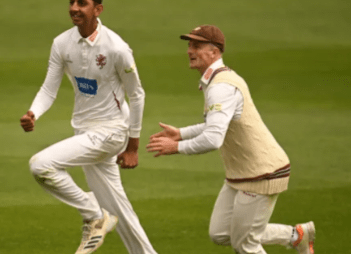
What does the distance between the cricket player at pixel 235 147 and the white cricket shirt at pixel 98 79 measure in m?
0.71

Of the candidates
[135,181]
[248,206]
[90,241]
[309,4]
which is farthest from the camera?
[309,4]

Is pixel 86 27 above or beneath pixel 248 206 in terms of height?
above

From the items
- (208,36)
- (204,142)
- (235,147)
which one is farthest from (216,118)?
(208,36)

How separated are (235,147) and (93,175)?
145 centimetres

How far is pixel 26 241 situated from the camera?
9.17 m

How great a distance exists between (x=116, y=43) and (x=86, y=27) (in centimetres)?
27

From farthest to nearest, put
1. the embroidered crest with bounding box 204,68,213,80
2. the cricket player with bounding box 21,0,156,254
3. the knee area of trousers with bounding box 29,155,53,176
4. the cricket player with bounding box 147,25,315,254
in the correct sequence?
the cricket player with bounding box 21,0,156,254 → the knee area of trousers with bounding box 29,155,53,176 → the embroidered crest with bounding box 204,68,213,80 → the cricket player with bounding box 147,25,315,254

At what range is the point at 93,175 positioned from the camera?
319 inches

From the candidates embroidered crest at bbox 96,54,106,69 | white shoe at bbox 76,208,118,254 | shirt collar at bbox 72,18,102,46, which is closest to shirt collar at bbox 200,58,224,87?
embroidered crest at bbox 96,54,106,69

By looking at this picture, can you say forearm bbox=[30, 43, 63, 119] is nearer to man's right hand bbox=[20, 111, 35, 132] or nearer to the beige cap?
man's right hand bbox=[20, 111, 35, 132]

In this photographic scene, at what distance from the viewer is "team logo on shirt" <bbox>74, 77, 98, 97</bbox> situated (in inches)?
305

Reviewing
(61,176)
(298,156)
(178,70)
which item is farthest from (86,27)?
(178,70)

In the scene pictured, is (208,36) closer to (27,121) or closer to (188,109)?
(27,121)

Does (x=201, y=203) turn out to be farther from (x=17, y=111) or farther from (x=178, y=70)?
(x=178, y=70)
